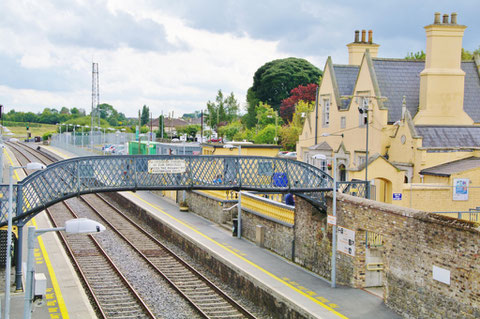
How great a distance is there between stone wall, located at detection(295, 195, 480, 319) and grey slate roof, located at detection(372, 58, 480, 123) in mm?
15068

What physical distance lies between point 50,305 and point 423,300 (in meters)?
11.1

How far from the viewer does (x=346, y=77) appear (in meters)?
37.7

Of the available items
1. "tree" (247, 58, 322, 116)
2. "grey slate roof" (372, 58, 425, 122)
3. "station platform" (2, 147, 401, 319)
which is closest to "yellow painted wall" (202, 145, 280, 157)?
"grey slate roof" (372, 58, 425, 122)

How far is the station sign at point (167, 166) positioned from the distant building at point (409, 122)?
543cm

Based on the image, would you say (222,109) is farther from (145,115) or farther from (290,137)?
(145,115)

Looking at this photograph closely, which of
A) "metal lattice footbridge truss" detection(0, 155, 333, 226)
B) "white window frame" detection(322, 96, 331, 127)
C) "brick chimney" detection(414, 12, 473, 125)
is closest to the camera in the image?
"metal lattice footbridge truss" detection(0, 155, 333, 226)

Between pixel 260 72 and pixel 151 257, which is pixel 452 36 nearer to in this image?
pixel 151 257

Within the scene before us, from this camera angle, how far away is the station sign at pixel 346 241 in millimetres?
19344

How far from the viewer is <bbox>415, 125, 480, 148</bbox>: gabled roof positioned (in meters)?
28.9

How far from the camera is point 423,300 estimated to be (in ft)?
51.5

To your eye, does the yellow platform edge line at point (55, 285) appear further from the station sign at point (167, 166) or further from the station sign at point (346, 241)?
the station sign at point (346, 241)

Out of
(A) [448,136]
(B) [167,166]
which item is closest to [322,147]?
(A) [448,136]

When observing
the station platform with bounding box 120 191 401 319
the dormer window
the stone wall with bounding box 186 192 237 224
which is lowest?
the station platform with bounding box 120 191 401 319

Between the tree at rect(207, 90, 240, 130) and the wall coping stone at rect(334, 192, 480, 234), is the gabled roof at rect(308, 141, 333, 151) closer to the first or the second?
the wall coping stone at rect(334, 192, 480, 234)
